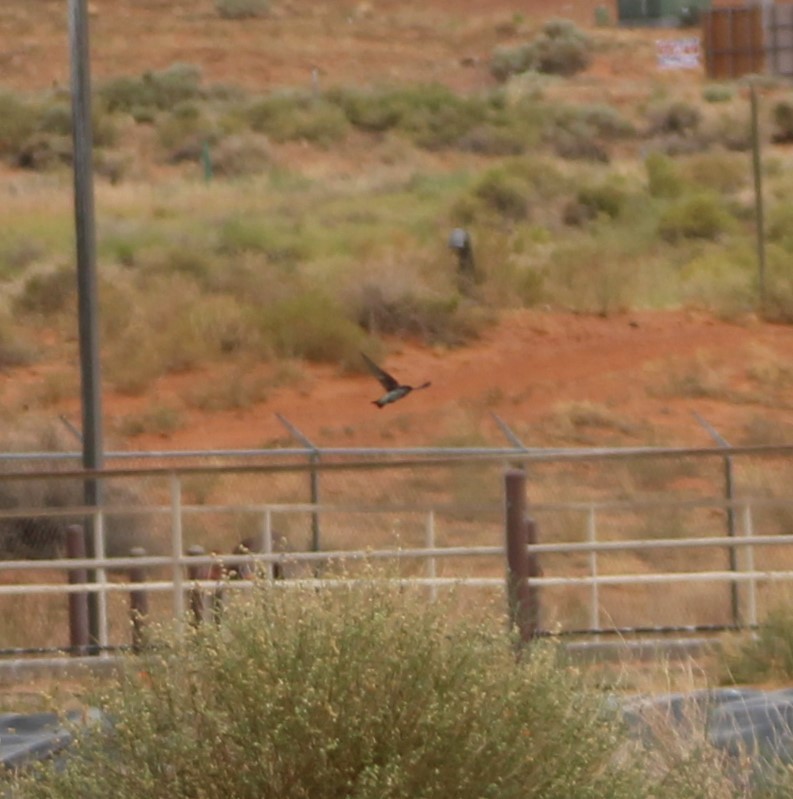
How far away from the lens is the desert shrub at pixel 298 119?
165ft

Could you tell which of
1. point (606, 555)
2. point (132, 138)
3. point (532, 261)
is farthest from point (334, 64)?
point (606, 555)

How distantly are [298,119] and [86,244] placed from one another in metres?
38.7

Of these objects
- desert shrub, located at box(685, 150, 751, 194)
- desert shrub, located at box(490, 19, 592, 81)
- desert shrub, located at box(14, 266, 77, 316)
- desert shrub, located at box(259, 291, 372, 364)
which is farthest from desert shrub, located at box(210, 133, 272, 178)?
desert shrub, located at box(490, 19, 592, 81)

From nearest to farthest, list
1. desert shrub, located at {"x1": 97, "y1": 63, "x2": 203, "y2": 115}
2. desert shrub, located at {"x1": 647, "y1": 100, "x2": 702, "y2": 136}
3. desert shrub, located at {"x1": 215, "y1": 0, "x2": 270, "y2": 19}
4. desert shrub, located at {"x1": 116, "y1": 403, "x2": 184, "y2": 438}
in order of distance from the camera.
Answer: desert shrub, located at {"x1": 116, "y1": 403, "x2": 184, "y2": 438}
desert shrub, located at {"x1": 647, "y1": 100, "x2": 702, "y2": 136}
desert shrub, located at {"x1": 97, "y1": 63, "x2": 203, "y2": 115}
desert shrub, located at {"x1": 215, "y1": 0, "x2": 270, "y2": 19}

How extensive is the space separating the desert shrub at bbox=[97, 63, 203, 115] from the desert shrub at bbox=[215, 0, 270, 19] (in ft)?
59.1

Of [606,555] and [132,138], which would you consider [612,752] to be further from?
[132,138]

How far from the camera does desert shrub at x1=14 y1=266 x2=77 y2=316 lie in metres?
27.0

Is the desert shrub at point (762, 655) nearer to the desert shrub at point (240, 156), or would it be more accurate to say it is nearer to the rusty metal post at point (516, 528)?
the rusty metal post at point (516, 528)

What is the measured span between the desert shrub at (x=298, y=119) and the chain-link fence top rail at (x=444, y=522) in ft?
105

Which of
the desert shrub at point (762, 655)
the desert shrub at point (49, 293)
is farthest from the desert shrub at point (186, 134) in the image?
the desert shrub at point (762, 655)

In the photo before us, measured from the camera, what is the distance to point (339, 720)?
5363mm

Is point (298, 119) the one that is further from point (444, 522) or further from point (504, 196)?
Result: point (444, 522)

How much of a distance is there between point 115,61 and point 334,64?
7.73 m

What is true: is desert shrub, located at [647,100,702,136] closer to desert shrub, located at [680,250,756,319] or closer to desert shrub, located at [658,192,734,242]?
desert shrub, located at [658,192,734,242]
